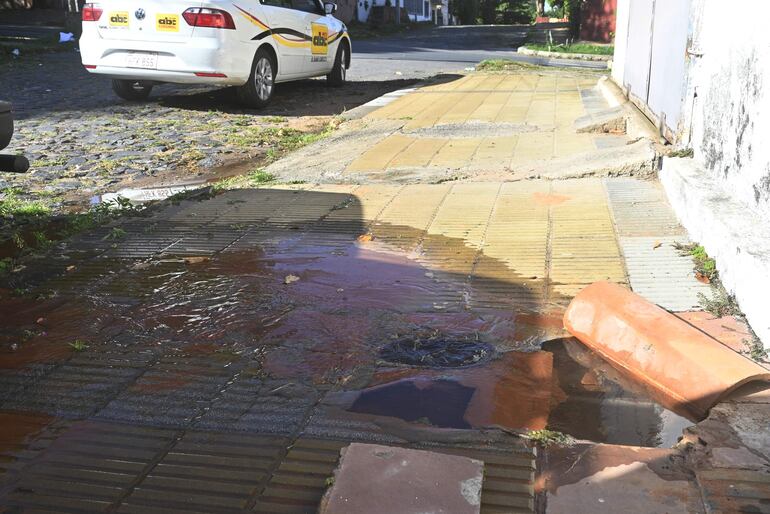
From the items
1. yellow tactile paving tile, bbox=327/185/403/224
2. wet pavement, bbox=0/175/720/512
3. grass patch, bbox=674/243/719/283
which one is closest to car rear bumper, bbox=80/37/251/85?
yellow tactile paving tile, bbox=327/185/403/224

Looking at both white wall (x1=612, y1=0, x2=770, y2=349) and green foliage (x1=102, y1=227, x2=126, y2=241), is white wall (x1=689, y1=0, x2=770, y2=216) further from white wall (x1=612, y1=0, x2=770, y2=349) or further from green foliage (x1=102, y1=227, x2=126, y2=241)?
green foliage (x1=102, y1=227, x2=126, y2=241)

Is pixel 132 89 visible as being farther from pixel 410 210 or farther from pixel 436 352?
pixel 436 352

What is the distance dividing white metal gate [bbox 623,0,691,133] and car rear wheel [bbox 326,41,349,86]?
557 cm

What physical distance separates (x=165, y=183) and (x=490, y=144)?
3.04 meters

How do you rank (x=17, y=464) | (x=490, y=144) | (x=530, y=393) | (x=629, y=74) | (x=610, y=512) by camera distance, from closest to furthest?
(x=610, y=512), (x=17, y=464), (x=530, y=393), (x=490, y=144), (x=629, y=74)

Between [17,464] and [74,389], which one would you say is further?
[74,389]

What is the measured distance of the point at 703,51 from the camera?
5.26m

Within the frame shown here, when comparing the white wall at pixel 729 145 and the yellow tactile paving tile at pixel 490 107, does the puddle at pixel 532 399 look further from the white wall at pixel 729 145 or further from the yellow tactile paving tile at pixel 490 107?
the yellow tactile paving tile at pixel 490 107

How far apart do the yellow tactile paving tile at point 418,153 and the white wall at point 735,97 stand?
236 cm

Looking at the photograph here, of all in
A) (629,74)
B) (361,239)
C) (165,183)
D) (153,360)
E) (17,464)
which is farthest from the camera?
(629,74)

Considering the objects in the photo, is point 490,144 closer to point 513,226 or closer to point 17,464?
point 513,226

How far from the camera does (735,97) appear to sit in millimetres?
4379

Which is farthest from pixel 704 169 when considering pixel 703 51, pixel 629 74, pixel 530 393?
pixel 629 74

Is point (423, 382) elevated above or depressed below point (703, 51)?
below
